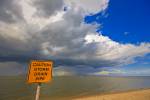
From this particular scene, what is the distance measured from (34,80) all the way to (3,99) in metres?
32.6

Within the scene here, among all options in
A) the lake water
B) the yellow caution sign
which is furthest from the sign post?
the lake water

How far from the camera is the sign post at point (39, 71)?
23.2 ft

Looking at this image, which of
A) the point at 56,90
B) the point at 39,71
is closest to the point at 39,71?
the point at 39,71

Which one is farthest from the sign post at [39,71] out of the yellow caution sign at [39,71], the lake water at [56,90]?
the lake water at [56,90]

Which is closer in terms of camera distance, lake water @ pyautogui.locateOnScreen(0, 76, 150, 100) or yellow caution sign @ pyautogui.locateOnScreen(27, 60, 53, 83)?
yellow caution sign @ pyautogui.locateOnScreen(27, 60, 53, 83)

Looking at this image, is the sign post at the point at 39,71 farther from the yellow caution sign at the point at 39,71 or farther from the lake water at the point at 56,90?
the lake water at the point at 56,90

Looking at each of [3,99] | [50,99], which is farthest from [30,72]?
[3,99]

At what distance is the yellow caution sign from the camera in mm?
7066

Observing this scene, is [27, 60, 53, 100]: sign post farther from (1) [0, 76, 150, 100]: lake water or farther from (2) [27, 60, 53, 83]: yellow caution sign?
(1) [0, 76, 150, 100]: lake water

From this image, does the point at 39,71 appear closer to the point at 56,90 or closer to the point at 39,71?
the point at 39,71

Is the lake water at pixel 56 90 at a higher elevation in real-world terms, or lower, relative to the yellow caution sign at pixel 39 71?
lower

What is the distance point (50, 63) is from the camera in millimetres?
7574

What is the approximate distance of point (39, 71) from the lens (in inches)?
287

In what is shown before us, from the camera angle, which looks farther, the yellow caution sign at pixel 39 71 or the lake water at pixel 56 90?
the lake water at pixel 56 90
